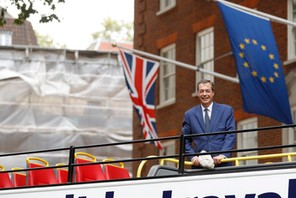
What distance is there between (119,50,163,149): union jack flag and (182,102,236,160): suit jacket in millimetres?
16158

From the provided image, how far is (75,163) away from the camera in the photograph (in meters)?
15.0

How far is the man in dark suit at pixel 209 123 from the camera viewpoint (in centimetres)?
1366

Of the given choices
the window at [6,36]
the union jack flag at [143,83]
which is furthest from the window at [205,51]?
the window at [6,36]

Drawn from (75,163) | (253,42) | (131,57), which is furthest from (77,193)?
(131,57)

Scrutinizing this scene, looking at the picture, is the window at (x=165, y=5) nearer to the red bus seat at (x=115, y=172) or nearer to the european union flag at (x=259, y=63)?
the european union flag at (x=259, y=63)

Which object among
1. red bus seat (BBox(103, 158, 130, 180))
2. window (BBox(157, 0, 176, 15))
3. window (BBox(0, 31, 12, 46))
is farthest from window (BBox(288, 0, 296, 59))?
window (BBox(0, 31, 12, 46))

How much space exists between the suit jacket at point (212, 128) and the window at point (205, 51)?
18833mm

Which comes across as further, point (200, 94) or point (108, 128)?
point (108, 128)

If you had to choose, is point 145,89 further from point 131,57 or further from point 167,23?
point 167,23

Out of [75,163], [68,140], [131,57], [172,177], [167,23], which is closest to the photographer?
[172,177]

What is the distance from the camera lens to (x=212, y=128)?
547 inches

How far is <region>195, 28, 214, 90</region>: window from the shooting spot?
1302 inches

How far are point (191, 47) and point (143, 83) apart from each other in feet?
12.9

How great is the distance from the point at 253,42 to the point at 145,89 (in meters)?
6.91
